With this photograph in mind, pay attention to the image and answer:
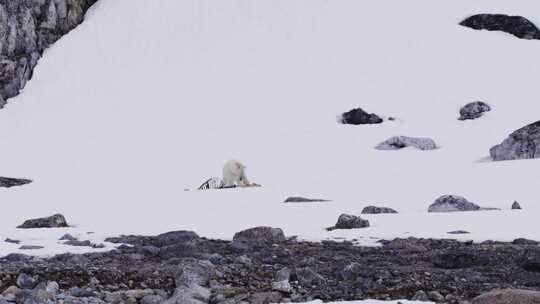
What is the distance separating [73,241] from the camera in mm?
9961

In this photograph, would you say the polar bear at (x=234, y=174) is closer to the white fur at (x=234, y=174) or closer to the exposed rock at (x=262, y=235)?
the white fur at (x=234, y=174)

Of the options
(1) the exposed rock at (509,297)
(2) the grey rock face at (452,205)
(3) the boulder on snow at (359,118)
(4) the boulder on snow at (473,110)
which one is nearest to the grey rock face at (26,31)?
(3) the boulder on snow at (359,118)

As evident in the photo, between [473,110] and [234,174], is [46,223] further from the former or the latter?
[473,110]

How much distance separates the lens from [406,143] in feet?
94.4

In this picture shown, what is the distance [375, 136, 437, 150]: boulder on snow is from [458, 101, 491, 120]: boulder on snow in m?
4.70

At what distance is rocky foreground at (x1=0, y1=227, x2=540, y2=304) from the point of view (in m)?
6.43

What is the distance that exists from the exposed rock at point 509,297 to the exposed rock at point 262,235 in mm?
5042

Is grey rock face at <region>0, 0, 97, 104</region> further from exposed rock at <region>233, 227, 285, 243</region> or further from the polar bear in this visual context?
exposed rock at <region>233, 227, 285, 243</region>

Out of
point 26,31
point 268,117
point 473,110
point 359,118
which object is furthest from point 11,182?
point 473,110

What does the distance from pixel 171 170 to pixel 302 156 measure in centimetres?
577

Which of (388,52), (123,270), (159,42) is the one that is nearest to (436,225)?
(123,270)

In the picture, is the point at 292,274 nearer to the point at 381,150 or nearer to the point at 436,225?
the point at 436,225

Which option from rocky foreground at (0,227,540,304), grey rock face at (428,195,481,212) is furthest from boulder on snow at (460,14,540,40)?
rocky foreground at (0,227,540,304)

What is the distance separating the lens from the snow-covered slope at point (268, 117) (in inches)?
569
